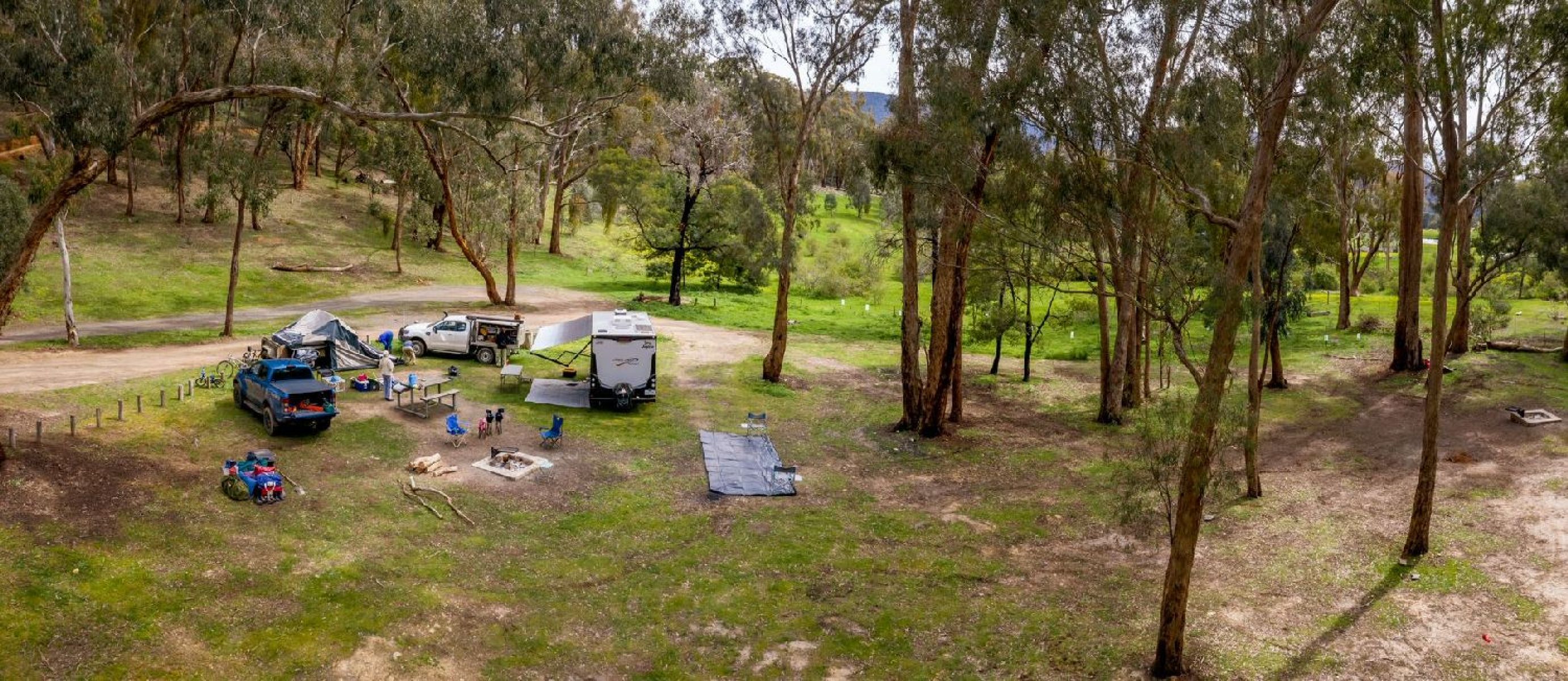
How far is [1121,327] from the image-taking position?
28.4m

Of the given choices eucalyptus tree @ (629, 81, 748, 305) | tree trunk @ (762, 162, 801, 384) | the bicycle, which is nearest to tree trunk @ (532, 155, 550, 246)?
eucalyptus tree @ (629, 81, 748, 305)

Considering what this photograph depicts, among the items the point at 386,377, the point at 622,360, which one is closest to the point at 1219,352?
the point at 622,360

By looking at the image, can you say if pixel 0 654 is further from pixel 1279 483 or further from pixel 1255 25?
pixel 1279 483

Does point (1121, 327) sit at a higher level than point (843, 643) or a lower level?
higher

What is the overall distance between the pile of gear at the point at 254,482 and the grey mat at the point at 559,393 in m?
9.15

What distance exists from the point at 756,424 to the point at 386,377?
10154 millimetres

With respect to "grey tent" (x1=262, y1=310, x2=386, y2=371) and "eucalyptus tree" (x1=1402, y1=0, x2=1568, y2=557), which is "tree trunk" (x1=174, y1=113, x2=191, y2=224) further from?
"eucalyptus tree" (x1=1402, y1=0, x2=1568, y2=557)

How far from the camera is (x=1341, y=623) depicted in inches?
576

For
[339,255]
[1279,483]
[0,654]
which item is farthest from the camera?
[339,255]

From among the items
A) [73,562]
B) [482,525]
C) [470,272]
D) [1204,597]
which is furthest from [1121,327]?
[470,272]

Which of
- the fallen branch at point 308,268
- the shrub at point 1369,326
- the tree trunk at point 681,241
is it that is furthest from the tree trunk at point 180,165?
the shrub at point 1369,326

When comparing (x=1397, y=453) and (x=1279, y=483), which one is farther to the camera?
(x=1397, y=453)

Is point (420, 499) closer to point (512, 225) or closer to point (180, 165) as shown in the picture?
point (512, 225)

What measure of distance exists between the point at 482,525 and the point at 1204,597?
13157 millimetres
